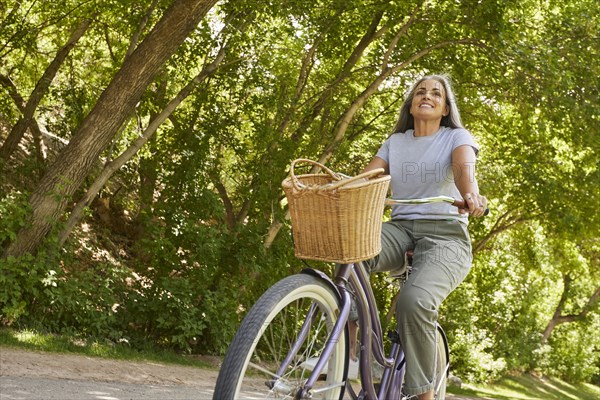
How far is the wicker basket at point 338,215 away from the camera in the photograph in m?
3.44

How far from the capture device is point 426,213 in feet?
14.0

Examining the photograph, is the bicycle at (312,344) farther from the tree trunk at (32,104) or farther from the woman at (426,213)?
the tree trunk at (32,104)

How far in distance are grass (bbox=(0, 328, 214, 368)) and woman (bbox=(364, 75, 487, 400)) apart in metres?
4.95

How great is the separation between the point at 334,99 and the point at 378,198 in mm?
9790

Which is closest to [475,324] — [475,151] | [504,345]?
[504,345]

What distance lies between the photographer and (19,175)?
11656 millimetres

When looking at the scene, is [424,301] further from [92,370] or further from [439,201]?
[92,370]

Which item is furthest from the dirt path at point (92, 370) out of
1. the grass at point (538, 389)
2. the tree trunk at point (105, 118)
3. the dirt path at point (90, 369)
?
the grass at point (538, 389)

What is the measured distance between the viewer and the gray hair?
4434mm

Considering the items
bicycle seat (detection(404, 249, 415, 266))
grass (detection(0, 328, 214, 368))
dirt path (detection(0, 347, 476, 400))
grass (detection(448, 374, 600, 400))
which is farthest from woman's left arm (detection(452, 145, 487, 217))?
grass (detection(448, 374, 600, 400))

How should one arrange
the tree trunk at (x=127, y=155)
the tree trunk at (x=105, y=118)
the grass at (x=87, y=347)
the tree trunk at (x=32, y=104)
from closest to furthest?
the grass at (x=87, y=347) → the tree trunk at (x=105, y=118) → the tree trunk at (x=127, y=155) → the tree trunk at (x=32, y=104)

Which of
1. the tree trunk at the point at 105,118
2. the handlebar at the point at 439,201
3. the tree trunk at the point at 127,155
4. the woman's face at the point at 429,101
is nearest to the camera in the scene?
the handlebar at the point at 439,201

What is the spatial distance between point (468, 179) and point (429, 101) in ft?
1.84

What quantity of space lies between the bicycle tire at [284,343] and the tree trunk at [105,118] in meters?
5.48
